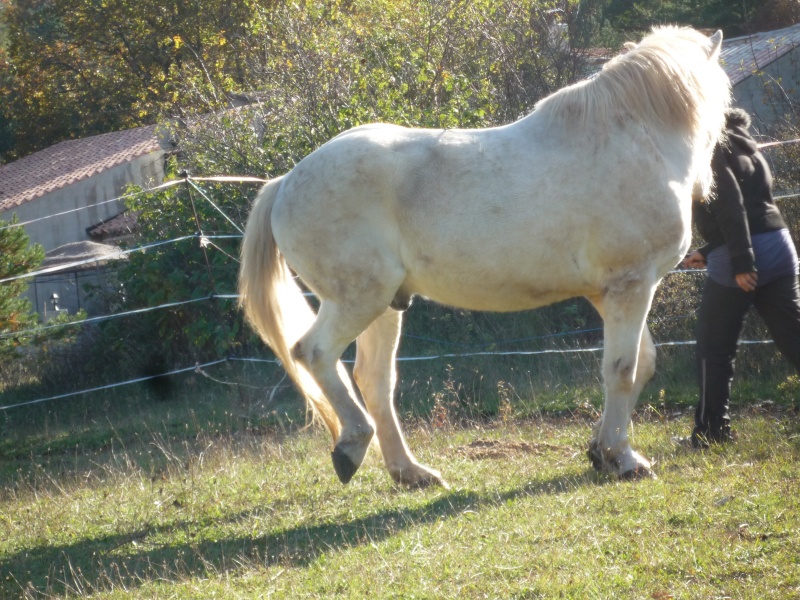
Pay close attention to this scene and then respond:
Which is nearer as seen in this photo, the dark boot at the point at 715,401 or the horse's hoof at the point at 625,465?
the horse's hoof at the point at 625,465

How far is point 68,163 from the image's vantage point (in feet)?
91.9

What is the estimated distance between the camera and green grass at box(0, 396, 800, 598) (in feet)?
11.5

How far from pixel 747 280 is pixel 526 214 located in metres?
1.28

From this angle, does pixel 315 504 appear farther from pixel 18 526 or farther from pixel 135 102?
pixel 135 102

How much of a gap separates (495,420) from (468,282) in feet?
8.51

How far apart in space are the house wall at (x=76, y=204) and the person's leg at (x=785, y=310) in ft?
74.3

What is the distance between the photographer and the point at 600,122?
4.88 meters

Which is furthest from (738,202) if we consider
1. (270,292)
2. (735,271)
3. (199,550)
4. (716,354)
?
(199,550)

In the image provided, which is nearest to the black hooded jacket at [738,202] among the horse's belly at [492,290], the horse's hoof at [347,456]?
the horse's belly at [492,290]

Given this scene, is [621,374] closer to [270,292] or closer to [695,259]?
[695,259]

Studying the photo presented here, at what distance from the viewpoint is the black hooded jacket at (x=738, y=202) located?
194 inches

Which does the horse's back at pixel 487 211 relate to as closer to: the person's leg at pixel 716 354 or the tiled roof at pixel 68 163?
the person's leg at pixel 716 354

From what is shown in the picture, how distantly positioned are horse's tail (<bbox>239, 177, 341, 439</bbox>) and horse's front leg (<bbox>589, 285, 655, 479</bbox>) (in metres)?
1.54

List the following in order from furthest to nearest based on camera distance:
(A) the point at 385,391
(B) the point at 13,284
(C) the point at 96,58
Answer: (C) the point at 96,58 < (B) the point at 13,284 < (A) the point at 385,391
